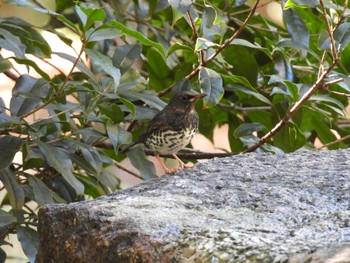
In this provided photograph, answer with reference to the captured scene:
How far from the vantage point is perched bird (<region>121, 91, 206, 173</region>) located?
162 inches

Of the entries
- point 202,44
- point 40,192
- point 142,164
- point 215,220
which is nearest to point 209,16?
point 202,44

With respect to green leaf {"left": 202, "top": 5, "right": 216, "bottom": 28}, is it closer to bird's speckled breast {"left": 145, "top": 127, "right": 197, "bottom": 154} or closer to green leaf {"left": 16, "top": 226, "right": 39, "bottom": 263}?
bird's speckled breast {"left": 145, "top": 127, "right": 197, "bottom": 154}

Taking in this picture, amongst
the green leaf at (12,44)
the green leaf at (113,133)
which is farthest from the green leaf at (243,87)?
the green leaf at (12,44)

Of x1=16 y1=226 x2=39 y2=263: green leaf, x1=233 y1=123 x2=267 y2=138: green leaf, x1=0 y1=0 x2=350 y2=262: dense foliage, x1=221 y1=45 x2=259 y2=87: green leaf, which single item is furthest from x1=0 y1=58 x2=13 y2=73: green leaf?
x1=221 y1=45 x2=259 y2=87: green leaf

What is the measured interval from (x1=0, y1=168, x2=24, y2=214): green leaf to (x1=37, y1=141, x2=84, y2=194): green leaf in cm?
17

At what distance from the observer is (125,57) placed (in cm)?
376

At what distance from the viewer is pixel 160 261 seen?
223 cm

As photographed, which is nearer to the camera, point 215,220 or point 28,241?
point 215,220

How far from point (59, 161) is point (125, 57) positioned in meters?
0.58

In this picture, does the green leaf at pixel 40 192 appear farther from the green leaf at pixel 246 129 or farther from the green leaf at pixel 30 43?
the green leaf at pixel 246 129

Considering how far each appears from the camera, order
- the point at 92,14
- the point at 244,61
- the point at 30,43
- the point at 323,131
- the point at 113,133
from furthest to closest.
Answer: the point at 323,131 < the point at 244,61 < the point at 30,43 < the point at 113,133 < the point at 92,14

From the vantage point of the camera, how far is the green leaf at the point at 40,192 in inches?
140

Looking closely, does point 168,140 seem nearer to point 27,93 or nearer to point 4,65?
point 27,93

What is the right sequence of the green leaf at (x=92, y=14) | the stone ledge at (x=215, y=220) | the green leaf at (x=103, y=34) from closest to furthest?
the stone ledge at (x=215, y=220), the green leaf at (x=92, y=14), the green leaf at (x=103, y=34)
